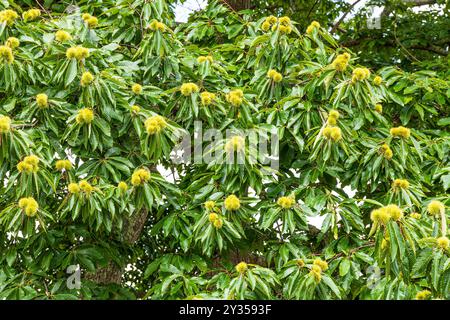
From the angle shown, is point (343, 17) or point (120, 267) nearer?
point (120, 267)

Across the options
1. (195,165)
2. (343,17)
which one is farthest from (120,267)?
(343,17)

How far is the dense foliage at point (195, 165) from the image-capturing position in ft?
10.1

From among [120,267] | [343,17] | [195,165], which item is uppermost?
[343,17]

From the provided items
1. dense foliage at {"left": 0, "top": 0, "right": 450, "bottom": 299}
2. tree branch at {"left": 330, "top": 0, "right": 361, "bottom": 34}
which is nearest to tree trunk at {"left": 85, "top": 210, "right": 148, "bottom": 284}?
dense foliage at {"left": 0, "top": 0, "right": 450, "bottom": 299}

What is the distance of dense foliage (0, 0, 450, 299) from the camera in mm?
3086

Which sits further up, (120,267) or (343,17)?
(343,17)

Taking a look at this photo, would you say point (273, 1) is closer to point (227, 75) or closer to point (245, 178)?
point (227, 75)

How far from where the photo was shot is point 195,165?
12.2 ft

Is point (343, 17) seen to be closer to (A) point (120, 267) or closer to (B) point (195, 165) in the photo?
(B) point (195, 165)

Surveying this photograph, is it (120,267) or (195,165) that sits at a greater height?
(195,165)

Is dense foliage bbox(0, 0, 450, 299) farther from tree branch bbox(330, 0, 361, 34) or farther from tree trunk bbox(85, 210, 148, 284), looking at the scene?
tree branch bbox(330, 0, 361, 34)

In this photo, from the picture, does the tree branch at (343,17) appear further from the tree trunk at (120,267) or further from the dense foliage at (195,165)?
the tree trunk at (120,267)

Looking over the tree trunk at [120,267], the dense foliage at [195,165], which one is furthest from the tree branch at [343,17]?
→ the tree trunk at [120,267]
